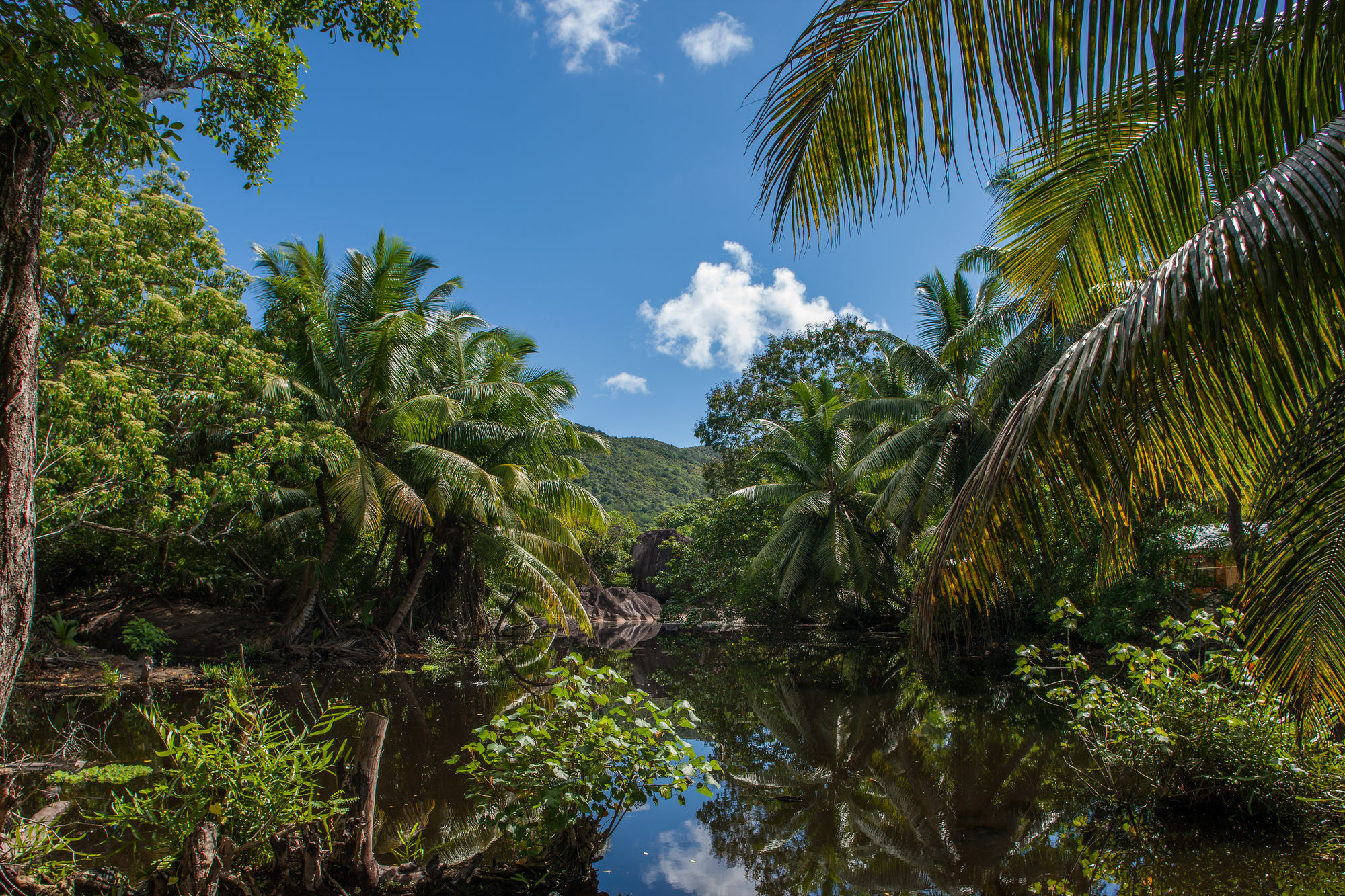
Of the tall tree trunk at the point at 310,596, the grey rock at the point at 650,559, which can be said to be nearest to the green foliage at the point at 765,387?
the grey rock at the point at 650,559

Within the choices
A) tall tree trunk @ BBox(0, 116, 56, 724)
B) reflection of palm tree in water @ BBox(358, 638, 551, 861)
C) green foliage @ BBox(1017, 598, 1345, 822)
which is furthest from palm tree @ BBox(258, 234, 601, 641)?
green foliage @ BBox(1017, 598, 1345, 822)

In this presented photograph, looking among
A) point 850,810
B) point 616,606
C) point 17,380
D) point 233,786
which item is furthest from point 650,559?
point 17,380

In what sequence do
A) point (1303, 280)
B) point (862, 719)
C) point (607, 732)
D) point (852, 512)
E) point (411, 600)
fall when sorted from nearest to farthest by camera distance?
point (1303, 280), point (607, 732), point (862, 719), point (411, 600), point (852, 512)

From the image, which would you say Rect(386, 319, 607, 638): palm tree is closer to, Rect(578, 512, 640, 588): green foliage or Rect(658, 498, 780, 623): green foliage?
Rect(658, 498, 780, 623): green foliage

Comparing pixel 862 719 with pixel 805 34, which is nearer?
pixel 805 34

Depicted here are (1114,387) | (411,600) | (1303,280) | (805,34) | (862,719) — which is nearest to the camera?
(1303,280)

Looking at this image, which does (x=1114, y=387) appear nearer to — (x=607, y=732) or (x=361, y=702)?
(x=607, y=732)

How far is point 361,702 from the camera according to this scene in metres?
8.70

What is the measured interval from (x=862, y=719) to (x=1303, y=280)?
25.0ft

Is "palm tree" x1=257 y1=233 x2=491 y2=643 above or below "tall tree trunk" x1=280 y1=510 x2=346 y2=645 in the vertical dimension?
above

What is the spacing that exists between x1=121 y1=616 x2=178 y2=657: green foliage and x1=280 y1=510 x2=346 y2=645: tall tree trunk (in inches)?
68.1

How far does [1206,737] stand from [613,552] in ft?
77.6

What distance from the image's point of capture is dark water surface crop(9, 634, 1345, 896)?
3844 mm

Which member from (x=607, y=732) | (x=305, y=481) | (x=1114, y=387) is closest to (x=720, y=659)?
(x=305, y=481)
